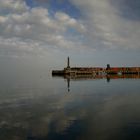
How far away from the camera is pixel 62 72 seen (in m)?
150

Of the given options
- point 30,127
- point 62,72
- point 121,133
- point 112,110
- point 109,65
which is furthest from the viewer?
point 109,65

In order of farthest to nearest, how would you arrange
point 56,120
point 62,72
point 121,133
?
point 62,72 < point 56,120 < point 121,133

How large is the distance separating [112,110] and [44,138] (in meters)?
13.7

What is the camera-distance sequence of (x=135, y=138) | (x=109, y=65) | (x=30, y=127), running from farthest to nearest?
(x=109, y=65) < (x=30, y=127) < (x=135, y=138)

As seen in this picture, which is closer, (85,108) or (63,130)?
(63,130)

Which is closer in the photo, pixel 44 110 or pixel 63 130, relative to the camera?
pixel 63 130

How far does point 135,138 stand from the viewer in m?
18.5

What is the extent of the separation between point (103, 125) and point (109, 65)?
476 feet

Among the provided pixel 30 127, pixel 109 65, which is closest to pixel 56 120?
pixel 30 127

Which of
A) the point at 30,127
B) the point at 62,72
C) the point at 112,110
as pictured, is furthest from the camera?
the point at 62,72

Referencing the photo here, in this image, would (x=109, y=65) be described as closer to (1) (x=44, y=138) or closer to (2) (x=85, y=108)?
(2) (x=85, y=108)

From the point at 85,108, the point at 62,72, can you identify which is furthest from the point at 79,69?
the point at 85,108

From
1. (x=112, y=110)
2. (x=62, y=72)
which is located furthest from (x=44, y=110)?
(x=62, y=72)

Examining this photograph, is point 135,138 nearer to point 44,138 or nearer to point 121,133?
point 121,133
